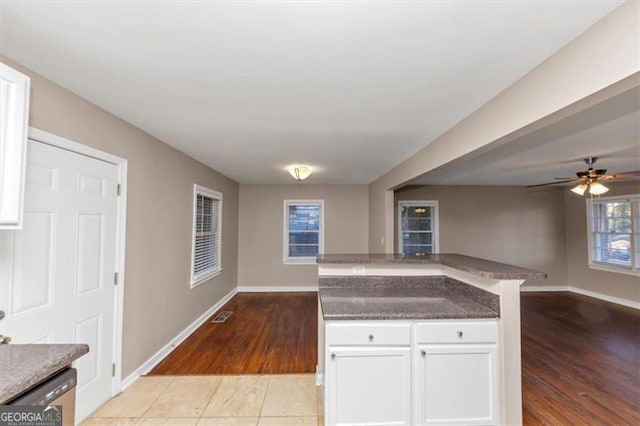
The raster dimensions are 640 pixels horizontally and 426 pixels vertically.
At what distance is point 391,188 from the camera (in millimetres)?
4789

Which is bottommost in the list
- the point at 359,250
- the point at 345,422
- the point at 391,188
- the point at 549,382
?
the point at 549,382

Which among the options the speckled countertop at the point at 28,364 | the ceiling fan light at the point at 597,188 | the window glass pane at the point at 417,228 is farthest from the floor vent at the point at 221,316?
the ceiling fan light at the point at 597,188

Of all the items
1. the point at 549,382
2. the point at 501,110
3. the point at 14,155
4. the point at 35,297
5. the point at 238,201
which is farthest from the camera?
the point at 238,201

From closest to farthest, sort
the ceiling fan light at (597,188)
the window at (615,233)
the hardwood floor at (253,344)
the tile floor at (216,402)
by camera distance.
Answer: the tile floor at (216,402), the hardwood floor at (253,344), the ceiling fan light at (597,188), the window at (615,233)

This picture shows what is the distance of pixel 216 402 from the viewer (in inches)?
92.9

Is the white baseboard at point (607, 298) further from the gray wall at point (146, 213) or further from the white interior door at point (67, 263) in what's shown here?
the white interior door at point (67, 263)

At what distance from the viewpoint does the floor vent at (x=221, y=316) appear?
14.6 ft

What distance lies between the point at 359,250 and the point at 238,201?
2924 mm

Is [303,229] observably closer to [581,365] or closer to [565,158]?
[565,158]

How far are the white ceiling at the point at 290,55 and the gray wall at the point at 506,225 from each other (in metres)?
4.33

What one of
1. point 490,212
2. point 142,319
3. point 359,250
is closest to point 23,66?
point 142,319

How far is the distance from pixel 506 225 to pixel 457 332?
5.60m

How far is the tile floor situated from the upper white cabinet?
70.4 inches

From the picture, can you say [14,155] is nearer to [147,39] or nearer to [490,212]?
[147,39]
